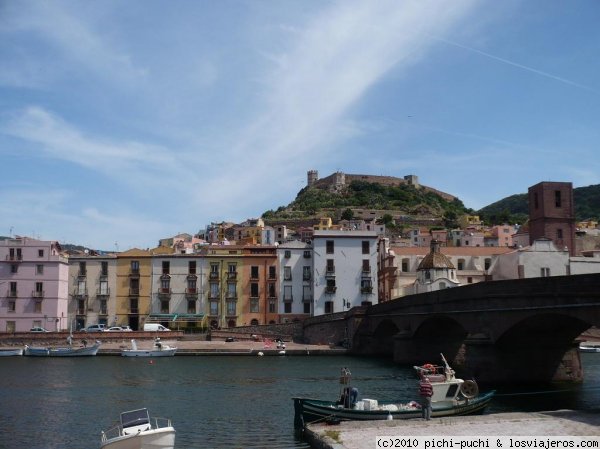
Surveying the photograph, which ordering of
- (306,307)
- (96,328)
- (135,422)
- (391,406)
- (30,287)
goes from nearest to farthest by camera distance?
(135,422) < (391,406) < (96,328) < (30,287) < (306,307)

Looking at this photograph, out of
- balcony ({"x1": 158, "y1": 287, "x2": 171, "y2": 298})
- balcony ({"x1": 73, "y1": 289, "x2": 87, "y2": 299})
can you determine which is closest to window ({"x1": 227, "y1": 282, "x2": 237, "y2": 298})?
balcony ({"x1": 158, "y1": 287, "x2": 171, "y2": 298})

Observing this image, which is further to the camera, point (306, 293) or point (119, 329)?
point (306, 293)

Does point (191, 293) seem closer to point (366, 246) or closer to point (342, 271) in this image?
point (342, 271)

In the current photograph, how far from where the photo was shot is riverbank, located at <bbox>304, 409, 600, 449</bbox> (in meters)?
23.0

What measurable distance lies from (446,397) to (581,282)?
11.1 metres

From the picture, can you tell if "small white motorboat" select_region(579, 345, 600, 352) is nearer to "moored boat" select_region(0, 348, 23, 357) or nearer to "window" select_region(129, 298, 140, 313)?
"window" select_region(129, 298, 140, 313)

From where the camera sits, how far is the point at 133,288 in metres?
98.3

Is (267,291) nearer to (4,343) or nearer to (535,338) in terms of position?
(4,343)

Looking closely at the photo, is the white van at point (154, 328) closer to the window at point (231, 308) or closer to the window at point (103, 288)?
the window at point (231, 308)

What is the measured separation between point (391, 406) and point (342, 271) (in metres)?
66.7

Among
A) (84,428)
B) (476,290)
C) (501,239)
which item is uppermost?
(501,239)

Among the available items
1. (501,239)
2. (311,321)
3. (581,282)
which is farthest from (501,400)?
(501,239)

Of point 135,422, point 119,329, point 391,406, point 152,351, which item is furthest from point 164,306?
point 135,422

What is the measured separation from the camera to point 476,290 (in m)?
49.3
